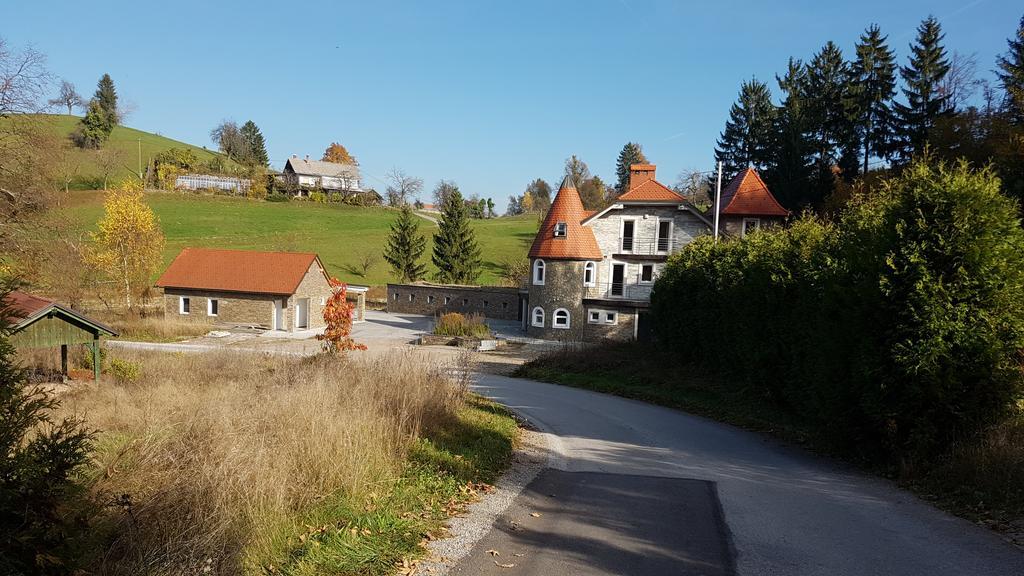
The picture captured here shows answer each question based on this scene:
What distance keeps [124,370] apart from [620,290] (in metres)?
27.7

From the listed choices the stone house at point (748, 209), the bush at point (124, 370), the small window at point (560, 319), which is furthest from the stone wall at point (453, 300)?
the bush at point (124, 370)

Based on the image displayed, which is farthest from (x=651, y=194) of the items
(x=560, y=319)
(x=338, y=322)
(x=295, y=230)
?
(x=295, y=230)

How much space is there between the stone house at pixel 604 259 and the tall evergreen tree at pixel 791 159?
11.1 metres

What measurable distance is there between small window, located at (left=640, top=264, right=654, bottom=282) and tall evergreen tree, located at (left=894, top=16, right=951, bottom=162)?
16.6 meters

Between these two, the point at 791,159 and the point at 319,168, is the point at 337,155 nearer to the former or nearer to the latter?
the point at 319,168

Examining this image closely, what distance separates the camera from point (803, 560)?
6.11 metres

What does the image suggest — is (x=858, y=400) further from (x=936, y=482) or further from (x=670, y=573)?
(x=670, y=573)

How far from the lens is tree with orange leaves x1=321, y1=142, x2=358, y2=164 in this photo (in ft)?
412

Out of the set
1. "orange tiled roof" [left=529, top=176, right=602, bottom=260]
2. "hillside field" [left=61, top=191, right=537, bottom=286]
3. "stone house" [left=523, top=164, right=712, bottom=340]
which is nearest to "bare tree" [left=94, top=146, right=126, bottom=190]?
"hillside field" [left=61, top=191, right=537, bottom=286]

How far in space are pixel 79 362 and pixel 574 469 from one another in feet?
70.7

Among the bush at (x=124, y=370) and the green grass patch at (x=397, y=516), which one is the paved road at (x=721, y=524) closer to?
the green grass patch at (x=397, y=516)

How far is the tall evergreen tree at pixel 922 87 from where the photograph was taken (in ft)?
123

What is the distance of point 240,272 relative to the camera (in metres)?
41.2

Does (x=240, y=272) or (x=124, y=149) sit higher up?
(x=124, y=149)
